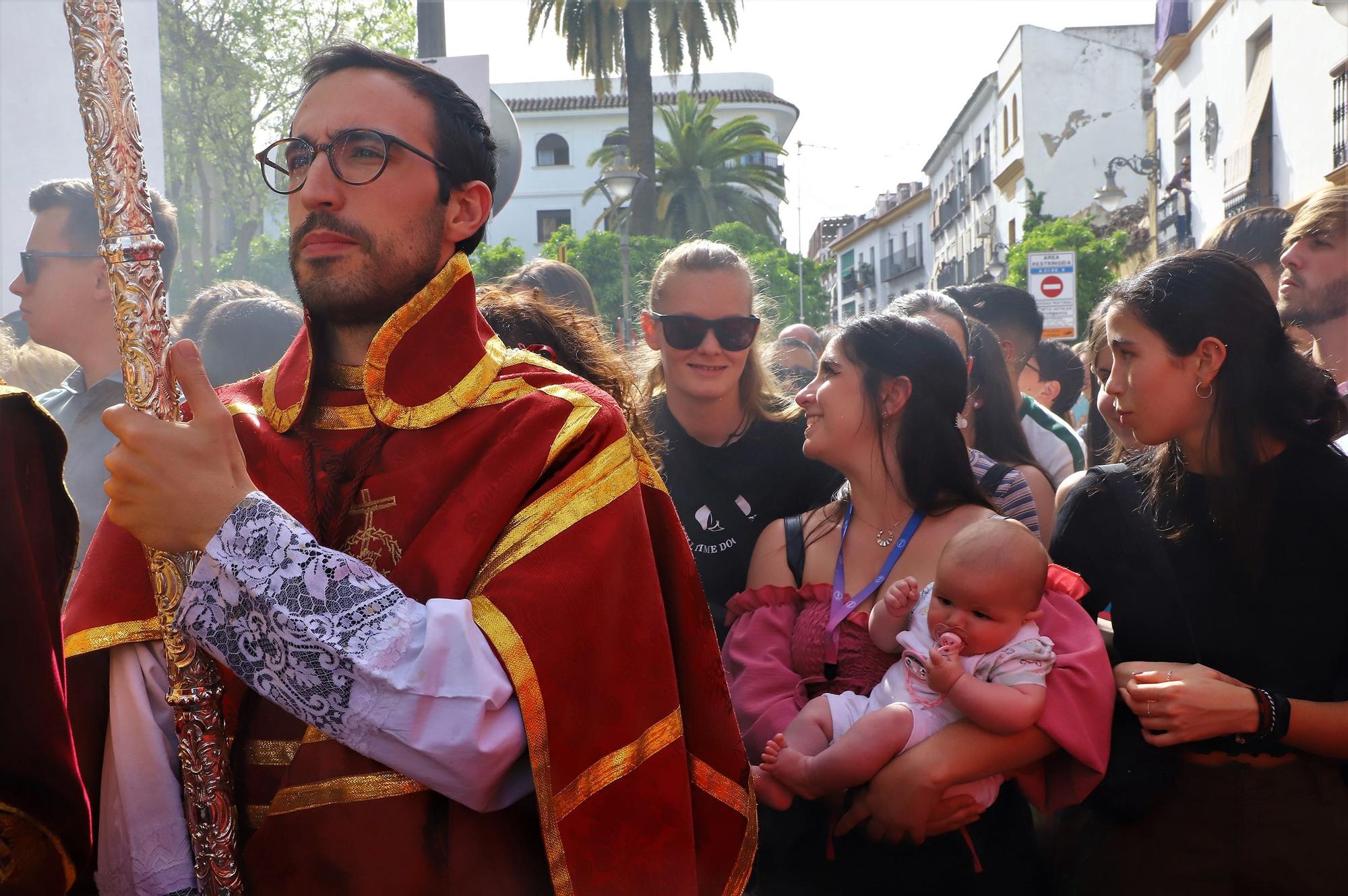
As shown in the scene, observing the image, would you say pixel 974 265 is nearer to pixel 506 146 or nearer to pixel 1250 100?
pixel 1250 100

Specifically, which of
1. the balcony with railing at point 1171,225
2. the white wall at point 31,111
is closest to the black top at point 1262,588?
the white wall at point 31,111

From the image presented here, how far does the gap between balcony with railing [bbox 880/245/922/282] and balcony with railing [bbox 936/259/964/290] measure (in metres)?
4.62

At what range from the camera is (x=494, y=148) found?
2404 millimetres

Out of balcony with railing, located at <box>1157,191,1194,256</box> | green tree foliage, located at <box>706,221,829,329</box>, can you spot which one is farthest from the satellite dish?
balcony with railing, located at <box>1157,191,1194,256</box>

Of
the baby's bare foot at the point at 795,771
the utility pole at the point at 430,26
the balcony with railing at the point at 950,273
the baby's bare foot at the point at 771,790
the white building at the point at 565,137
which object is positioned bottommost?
the baby's bare foot at the point at 771,790

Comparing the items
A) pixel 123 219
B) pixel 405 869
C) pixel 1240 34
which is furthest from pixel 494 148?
pixel 1240 34

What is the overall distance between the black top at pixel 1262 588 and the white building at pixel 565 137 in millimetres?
47331

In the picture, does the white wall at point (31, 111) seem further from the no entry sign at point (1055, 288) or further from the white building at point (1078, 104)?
the white building at point (1078, 104)

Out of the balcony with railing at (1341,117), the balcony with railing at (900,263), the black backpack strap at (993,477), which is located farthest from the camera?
the balcony with railing at (900,263)

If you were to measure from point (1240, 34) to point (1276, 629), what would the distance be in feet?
56.8

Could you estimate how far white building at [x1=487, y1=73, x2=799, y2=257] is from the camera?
163ft

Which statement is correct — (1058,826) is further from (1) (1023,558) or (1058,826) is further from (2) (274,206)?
(2) (274,206)

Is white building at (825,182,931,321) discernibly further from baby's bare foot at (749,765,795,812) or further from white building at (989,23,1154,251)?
Answer: baby's bare foot at (749,765,795,812)

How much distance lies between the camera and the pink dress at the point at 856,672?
8.74ft
